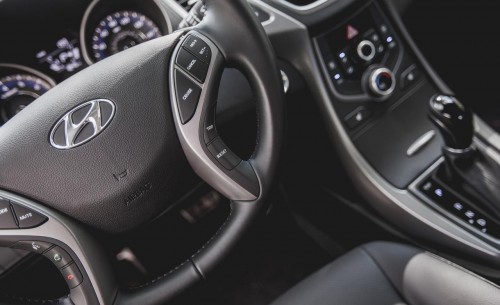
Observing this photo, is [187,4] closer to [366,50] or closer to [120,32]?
[120,32]

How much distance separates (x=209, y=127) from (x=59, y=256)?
0.97 feet

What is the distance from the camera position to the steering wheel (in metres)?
0.81

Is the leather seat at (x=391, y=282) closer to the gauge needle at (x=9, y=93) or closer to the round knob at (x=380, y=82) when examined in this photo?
the round knob at (x=380, y=82)

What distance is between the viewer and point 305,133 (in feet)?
4.42

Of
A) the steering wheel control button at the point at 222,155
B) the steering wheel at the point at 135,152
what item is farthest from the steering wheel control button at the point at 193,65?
the steering wheel control button at the point at 222,155

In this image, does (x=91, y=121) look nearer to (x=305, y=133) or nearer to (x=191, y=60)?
(x=191, y=60)

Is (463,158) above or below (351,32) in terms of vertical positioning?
below

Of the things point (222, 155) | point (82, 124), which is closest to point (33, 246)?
point (82, 124)

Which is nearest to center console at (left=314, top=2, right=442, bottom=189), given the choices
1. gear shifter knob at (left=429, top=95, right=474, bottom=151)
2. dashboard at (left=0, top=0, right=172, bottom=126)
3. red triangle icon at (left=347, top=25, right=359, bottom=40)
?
red triangle icon at (left=347, top=25, right=359, bottom=40)

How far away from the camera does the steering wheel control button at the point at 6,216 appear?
30.5 inches

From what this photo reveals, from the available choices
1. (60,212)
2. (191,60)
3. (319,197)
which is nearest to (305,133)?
(319,197)

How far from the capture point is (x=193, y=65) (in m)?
0.87

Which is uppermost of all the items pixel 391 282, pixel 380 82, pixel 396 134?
pixel 380 82

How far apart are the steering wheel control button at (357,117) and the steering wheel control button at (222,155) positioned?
0.42 m
